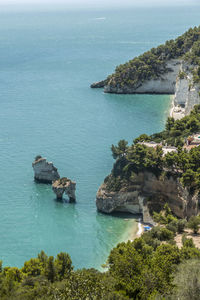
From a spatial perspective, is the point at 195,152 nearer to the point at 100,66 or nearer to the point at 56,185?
the point at 56,185

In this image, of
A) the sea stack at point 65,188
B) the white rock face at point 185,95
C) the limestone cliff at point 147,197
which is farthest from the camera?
the white rock face at point 185,95

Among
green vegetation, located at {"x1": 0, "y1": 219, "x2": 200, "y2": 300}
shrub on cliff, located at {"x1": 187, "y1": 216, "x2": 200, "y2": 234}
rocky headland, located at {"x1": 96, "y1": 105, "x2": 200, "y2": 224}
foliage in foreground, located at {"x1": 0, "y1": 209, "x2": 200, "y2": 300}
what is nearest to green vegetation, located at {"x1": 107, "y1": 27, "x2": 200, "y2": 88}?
rocky headland, located at {"x1": 96, "y1": 105, "x2": 200, "y2": 224}

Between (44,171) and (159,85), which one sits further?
(159,85)

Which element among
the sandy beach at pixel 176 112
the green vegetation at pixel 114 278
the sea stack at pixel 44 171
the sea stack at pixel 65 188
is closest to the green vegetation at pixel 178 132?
the sea stack at pixel 65 188

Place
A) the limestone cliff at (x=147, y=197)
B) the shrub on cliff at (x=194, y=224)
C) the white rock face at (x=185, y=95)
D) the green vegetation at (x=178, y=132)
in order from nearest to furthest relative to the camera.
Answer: the shrub on cliff at (x=194, y=224), the limestone cliff at (x=147, y=197), the green vegetation at (x=178, y=132), the white rock face at (x=185, y=95)

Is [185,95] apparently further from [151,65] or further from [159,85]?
[151,65]

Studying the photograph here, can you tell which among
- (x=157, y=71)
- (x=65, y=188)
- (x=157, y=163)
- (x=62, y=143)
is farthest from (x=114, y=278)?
(x=157, y=71)

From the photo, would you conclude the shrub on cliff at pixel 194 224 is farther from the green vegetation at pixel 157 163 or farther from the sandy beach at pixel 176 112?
the sandy beach at pixel 176 112
